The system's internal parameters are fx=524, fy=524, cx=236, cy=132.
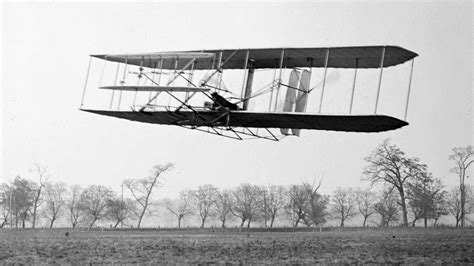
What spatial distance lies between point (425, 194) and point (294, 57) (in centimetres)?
5361

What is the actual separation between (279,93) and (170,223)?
151531mm

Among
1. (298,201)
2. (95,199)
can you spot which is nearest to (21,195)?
(95,199)

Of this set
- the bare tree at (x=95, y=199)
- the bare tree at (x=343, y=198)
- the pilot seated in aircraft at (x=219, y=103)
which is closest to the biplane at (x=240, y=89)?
the pilot seated in aircraft at (x=219, y=103)

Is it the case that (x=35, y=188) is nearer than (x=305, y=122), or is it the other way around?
(x=305, y=122)

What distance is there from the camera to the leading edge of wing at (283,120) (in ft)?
61.7

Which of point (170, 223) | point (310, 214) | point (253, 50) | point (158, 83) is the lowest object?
point (170, 223)

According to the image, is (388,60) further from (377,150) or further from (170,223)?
(170,223)

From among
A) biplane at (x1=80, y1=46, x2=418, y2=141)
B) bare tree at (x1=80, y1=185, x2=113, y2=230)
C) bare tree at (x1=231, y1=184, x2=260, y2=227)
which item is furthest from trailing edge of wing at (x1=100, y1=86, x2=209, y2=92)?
bare tree at (x1=231, y1=184, x2=260, y2=227)

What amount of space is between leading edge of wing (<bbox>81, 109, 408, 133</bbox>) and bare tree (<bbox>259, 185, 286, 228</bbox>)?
8447cm

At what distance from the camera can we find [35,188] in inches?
3221

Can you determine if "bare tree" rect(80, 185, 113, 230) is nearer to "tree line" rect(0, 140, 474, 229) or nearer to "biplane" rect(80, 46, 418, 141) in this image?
"tree line" rect(0, 140, 474, 229)

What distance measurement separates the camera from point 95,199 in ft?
309

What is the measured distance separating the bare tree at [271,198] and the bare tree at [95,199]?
3088 centimetres

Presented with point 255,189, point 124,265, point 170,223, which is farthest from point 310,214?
point 170,223
